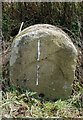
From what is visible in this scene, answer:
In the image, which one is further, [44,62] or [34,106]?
[44,62]

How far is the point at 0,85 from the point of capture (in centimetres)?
343

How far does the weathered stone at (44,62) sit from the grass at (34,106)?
0.32 ft

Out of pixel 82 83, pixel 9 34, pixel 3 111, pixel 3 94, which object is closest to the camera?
pixel 3 111

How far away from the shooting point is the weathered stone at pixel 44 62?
3273 mm

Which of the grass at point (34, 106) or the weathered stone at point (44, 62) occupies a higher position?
the weathered stone at point (44, 62)

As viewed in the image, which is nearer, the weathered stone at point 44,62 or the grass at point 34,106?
the grass at point 34,106

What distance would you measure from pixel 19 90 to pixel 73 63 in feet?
1.67

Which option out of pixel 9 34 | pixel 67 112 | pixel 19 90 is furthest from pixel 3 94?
pixel 9 34

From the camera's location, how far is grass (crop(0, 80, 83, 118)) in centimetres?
297

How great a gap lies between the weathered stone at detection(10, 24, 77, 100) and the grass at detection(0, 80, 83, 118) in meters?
0.10

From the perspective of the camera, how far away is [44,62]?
10.9 feet

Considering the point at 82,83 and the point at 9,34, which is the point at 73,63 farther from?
the point at 9,34

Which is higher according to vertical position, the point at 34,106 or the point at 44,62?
the point at 44,62

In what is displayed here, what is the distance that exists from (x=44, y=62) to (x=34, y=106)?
0.40 meters
